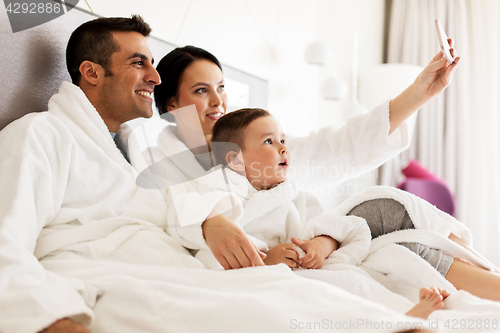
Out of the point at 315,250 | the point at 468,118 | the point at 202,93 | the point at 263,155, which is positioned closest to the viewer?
the point at 315,250

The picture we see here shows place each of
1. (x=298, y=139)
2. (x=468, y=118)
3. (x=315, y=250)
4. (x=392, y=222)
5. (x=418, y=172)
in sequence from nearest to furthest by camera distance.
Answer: (x=315, y=250) < (x=392, y=222) < (x=298, y=139) < (x=418, y=172) < (x=468, y=118)

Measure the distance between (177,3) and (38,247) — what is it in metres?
1.24

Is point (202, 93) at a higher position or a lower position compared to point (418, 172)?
higher

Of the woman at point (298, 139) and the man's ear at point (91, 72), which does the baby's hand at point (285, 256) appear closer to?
the woman at point (298, 139)

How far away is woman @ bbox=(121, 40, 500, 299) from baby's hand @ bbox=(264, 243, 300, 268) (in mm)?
399

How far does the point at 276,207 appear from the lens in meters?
1.07

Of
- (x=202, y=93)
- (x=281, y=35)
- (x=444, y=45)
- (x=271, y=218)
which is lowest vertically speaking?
(x=271, y=218)

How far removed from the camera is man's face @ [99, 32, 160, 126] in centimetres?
113

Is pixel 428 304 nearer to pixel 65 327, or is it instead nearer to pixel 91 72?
pixel 65 327

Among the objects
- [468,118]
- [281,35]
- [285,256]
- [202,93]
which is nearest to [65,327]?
[285,256]

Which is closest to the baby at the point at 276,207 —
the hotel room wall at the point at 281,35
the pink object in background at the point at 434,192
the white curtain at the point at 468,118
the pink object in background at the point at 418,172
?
the hotel room wall at the point at 281,35

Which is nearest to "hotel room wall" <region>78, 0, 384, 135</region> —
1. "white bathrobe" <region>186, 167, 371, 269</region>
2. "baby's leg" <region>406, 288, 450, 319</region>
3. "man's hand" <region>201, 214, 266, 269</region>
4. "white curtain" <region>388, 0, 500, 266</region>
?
"white curtain" <region>388, 0, 500, 266</region>

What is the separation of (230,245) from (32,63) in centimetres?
79

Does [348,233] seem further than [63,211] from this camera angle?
Yes
